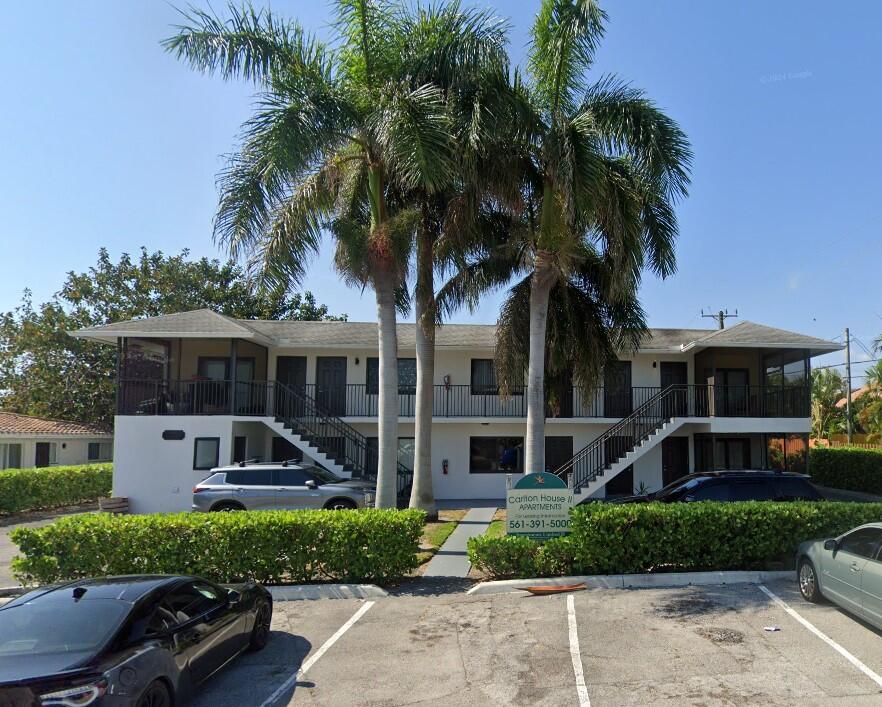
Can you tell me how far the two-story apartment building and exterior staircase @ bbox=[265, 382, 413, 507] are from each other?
6 cm

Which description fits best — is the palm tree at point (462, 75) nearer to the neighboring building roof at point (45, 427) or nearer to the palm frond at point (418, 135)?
the palm frond at point (418, 135)

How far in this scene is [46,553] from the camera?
980 centimetres

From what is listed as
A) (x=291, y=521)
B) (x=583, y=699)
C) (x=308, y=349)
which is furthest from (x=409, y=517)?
(x=308, y=349)

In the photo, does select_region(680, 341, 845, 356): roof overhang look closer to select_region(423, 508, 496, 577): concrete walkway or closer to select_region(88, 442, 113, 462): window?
select_region(423, 508, 496, 577): concrete walkway

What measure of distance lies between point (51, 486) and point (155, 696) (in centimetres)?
2021

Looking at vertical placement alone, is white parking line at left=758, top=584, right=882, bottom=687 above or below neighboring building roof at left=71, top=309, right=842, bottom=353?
below

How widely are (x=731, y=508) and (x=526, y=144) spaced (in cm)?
768

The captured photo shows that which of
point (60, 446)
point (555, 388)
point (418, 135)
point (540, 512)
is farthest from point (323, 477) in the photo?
point (60, 446)

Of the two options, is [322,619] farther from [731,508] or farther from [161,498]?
[161,498]

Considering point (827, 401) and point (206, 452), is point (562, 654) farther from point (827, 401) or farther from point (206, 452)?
point (827, 401)

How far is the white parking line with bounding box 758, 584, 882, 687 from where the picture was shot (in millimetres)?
6361

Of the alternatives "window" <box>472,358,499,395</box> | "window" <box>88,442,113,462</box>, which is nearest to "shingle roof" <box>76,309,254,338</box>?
"window" <box>472,358,499,395</box>

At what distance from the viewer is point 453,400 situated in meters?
22.8

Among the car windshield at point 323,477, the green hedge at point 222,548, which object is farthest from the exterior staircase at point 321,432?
the green hedge at point 222,548
